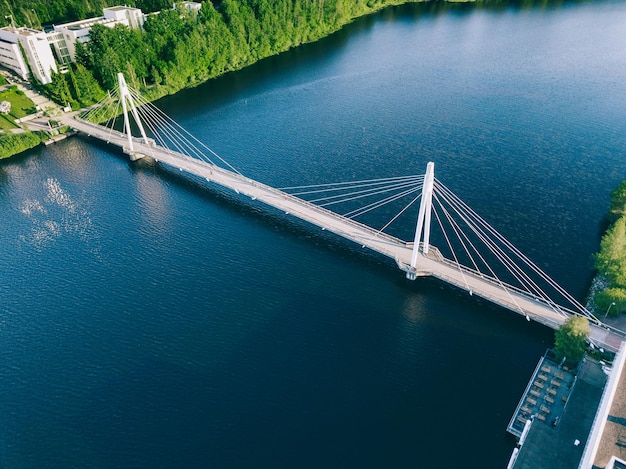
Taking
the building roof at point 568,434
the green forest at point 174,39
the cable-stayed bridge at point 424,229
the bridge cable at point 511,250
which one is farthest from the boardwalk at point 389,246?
the green forest at point 174,39

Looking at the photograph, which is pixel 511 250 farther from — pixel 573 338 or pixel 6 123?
pixel 6 123

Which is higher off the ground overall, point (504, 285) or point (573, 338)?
point (573, 338)

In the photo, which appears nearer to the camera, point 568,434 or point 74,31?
point 568,434

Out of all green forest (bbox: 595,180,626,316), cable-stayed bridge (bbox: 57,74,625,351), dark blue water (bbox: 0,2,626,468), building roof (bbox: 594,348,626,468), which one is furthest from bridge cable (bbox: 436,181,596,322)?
building roof (bbox: 594,348,626,468)

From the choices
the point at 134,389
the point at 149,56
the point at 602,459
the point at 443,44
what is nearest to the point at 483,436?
the point at 602,459

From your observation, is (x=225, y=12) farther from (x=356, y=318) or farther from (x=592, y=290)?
(x=592, y=290)

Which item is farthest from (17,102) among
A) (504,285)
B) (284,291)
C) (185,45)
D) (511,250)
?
(504,285)
